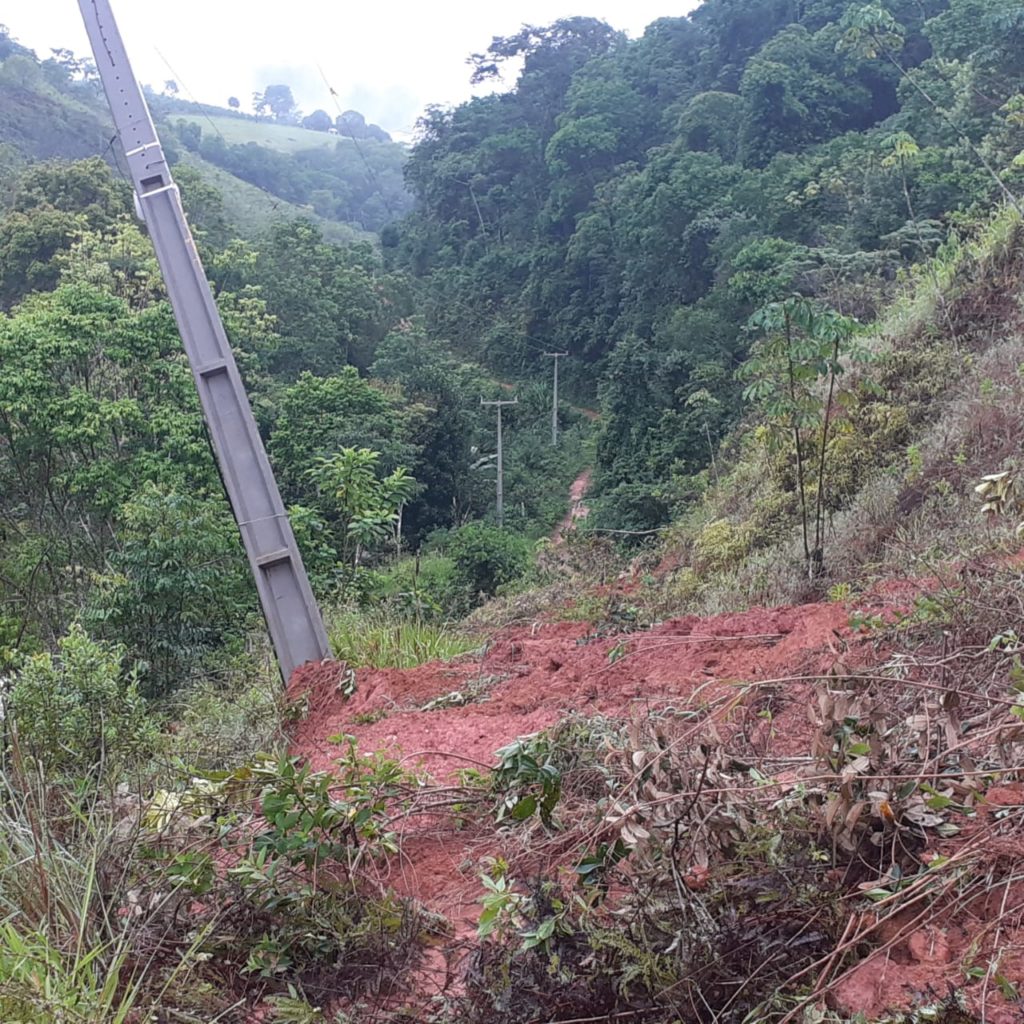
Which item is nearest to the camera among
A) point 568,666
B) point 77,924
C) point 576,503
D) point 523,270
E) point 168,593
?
point 77,924

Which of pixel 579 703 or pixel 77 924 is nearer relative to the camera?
pixel 77 924

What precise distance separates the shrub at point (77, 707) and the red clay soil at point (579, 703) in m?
0.87

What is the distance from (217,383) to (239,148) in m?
57.9

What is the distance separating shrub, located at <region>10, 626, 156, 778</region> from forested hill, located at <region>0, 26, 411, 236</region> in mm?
27855

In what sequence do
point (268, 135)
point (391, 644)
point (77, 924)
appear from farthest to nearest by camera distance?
point (268, 135)
point (391, 644)
point (77, 924)

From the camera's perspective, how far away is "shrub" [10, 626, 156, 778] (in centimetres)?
451

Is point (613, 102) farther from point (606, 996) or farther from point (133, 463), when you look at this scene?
point (606, 996)

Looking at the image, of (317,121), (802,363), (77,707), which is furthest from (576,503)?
(317,121)

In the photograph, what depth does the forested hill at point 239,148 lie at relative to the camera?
1716 inches

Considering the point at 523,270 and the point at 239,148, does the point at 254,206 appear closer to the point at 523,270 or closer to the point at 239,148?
the point at 239,148

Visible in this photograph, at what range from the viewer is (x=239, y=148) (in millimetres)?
57844

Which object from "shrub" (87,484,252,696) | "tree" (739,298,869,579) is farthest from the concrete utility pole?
"shrub" (87,484,252,696)

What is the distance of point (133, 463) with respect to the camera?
1485cm

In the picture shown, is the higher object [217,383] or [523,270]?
[523,270]
